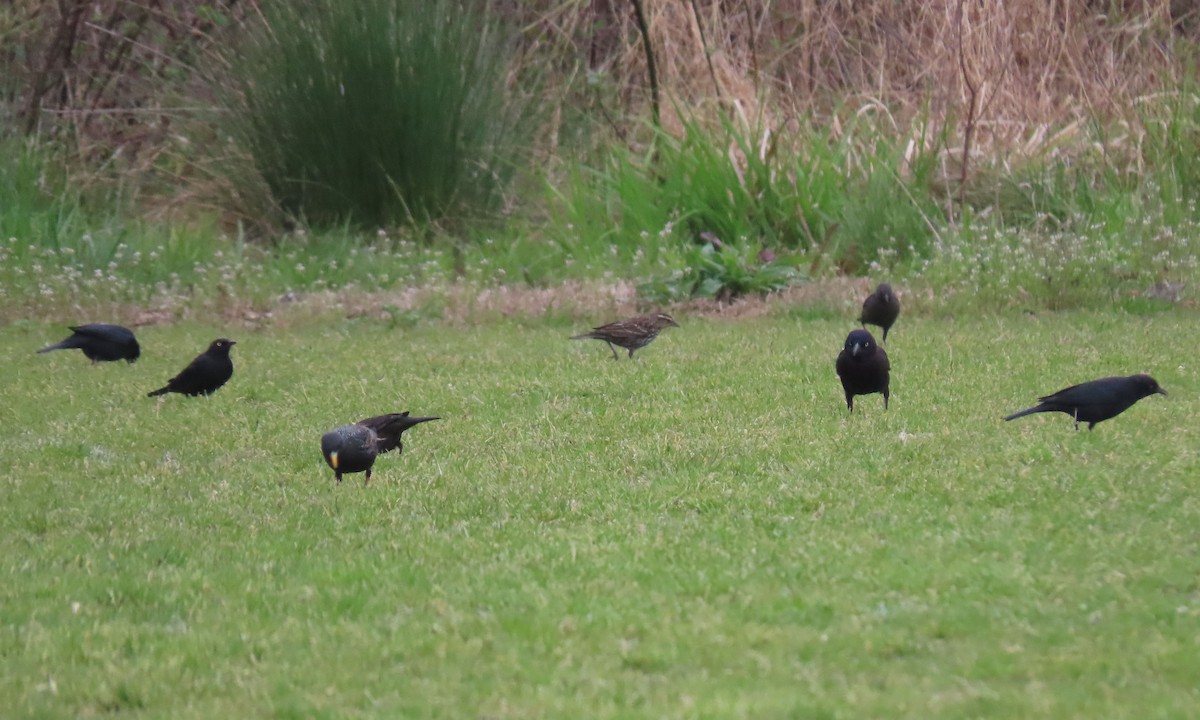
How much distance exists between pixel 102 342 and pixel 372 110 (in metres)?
5.25

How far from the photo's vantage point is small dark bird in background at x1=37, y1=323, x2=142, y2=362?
11.4m

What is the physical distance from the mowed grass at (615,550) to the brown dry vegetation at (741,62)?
6.89m

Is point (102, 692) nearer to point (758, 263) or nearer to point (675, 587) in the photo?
point (675, 587)

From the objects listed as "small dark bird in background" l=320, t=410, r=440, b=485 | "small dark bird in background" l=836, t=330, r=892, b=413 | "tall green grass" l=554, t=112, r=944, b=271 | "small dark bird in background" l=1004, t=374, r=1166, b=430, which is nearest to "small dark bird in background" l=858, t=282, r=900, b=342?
"tall green grass" l=554, t=112, r=944, b=271

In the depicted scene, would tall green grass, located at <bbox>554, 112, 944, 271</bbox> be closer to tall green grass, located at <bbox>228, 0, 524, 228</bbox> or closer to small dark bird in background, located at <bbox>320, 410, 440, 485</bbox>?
Result: tall green grass, located at <bbox>228, 0, 524, 228</bbox>

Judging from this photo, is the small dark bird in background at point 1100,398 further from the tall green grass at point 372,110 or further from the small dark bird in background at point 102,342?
Answer: the tall green grass at point 372,110

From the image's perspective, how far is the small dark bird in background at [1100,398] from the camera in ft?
26.0

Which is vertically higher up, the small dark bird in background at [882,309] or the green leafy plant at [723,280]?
the small dark bird in background at [882,309]

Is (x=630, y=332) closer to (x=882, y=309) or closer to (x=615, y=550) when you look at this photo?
(x=882, y=309)

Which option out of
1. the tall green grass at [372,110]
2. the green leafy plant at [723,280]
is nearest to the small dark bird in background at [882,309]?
the green leafy plant at [723,280]

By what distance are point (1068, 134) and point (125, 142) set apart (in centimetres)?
1126

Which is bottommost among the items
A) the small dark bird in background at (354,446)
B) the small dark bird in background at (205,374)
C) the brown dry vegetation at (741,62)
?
the brown dry vegetation at (741,62)

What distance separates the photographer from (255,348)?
12.5 m

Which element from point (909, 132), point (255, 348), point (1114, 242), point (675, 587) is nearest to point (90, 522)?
point (675, 587)
